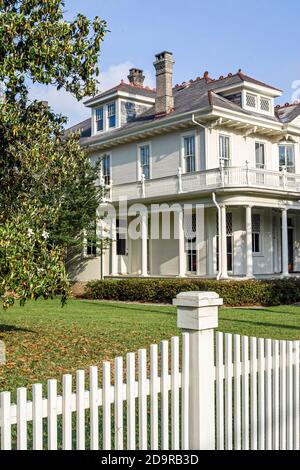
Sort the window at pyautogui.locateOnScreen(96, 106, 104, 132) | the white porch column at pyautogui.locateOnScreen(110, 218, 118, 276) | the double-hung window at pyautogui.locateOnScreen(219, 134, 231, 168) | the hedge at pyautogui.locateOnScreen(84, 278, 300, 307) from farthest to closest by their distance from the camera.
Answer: the window at pyautogui.locateOnScreen(96, 106, 104, 132), the white porch column at pyautogui.locateOnScreen(110, 218, 118, 276), the double-hung window at pyautogui.locateOnScreen(219, 134, 231, 168), the hedge at pyautogui.locateOnScreen(84, 278, 300, 307)

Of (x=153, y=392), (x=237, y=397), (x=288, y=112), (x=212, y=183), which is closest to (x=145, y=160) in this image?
(x=212, y=183)

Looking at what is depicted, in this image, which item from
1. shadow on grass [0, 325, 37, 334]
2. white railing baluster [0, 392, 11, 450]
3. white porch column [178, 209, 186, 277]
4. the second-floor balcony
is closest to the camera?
white railing baluster [0, 392, 11, 450]

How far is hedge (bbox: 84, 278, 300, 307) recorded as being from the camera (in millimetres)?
20219

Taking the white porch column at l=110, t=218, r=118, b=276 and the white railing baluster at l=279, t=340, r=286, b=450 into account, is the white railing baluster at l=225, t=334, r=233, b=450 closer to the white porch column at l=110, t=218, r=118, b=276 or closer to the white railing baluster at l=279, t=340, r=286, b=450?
the white railing baluster at l=279, t=340, r=286, b=450

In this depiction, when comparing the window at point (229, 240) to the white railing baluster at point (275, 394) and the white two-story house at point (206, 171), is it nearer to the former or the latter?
the white two-story house at point (206, 171)

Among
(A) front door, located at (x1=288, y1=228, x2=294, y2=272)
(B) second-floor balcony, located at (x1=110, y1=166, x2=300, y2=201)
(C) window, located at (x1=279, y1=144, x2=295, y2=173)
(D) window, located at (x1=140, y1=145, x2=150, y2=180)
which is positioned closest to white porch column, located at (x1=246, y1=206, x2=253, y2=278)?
(B) second-floor balcony, located at (x1=110, y1=166, x2=300, y2=201)

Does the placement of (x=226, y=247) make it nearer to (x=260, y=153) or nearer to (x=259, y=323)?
(x=260, y=153)

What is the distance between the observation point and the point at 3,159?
1036 centimetres

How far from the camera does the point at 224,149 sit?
2519 cm

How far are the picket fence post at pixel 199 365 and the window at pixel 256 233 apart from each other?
22.3 m

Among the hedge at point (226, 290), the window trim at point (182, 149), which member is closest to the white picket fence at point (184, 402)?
the hedge at point (226, 290)

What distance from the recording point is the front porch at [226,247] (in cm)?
2344

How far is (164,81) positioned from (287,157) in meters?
7.31

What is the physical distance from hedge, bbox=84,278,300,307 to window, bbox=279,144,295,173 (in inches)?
330
